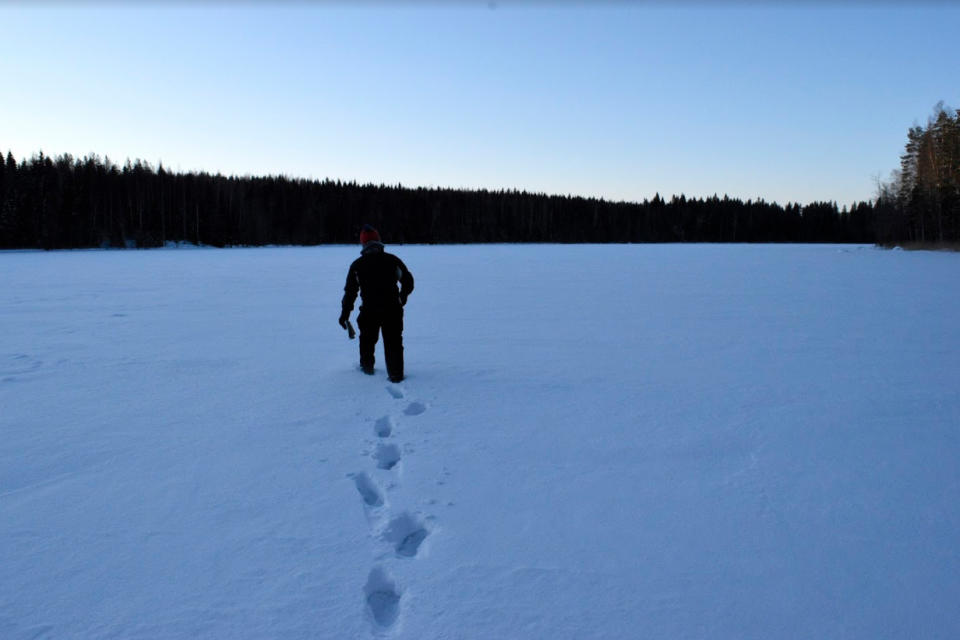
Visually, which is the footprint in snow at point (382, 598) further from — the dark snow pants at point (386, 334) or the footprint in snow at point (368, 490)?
the dark snow pants at point (386, 334)

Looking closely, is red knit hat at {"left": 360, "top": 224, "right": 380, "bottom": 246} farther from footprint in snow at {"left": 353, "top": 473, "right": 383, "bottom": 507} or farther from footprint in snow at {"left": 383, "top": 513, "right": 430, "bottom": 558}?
footprint in snow at {"left": 383, "top": 513, "right": 430, "bottom": 558}

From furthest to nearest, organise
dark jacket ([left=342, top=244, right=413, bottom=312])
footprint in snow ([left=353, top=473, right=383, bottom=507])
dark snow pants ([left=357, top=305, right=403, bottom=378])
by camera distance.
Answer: dark jacket ([left=342, top=244, right=413, bottom=312]), dark snow pants ([left=357, top=305, right=403, bottom=378]), footprint in snow ([left=353, top=473, right=383, bottom=507])

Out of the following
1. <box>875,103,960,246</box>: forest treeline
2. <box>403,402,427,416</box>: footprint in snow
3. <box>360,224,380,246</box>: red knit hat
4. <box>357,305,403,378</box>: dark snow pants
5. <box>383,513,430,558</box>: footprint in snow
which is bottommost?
<box>383,513,430,558</box>: footprint in snow

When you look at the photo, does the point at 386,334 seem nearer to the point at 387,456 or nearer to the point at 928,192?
the point at 387,456

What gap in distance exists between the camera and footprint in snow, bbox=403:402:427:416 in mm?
5305

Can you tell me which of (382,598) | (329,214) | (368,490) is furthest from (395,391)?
(329,214)

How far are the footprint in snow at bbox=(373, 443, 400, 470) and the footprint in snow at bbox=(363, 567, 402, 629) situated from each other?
1.31 m

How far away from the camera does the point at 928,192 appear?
52.0 meters

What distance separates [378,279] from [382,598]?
169 inches

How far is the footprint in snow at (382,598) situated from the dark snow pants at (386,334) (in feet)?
12.1

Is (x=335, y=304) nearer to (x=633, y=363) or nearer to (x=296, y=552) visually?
(x=633, y=363)

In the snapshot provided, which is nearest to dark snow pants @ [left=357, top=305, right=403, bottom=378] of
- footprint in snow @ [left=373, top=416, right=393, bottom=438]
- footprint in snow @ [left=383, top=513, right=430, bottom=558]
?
footprint in snow @ [left=373, top=416, right=393, bottom=438]

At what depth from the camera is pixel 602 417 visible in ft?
17.1

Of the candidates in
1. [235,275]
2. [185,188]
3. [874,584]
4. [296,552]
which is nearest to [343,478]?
[296,552]
